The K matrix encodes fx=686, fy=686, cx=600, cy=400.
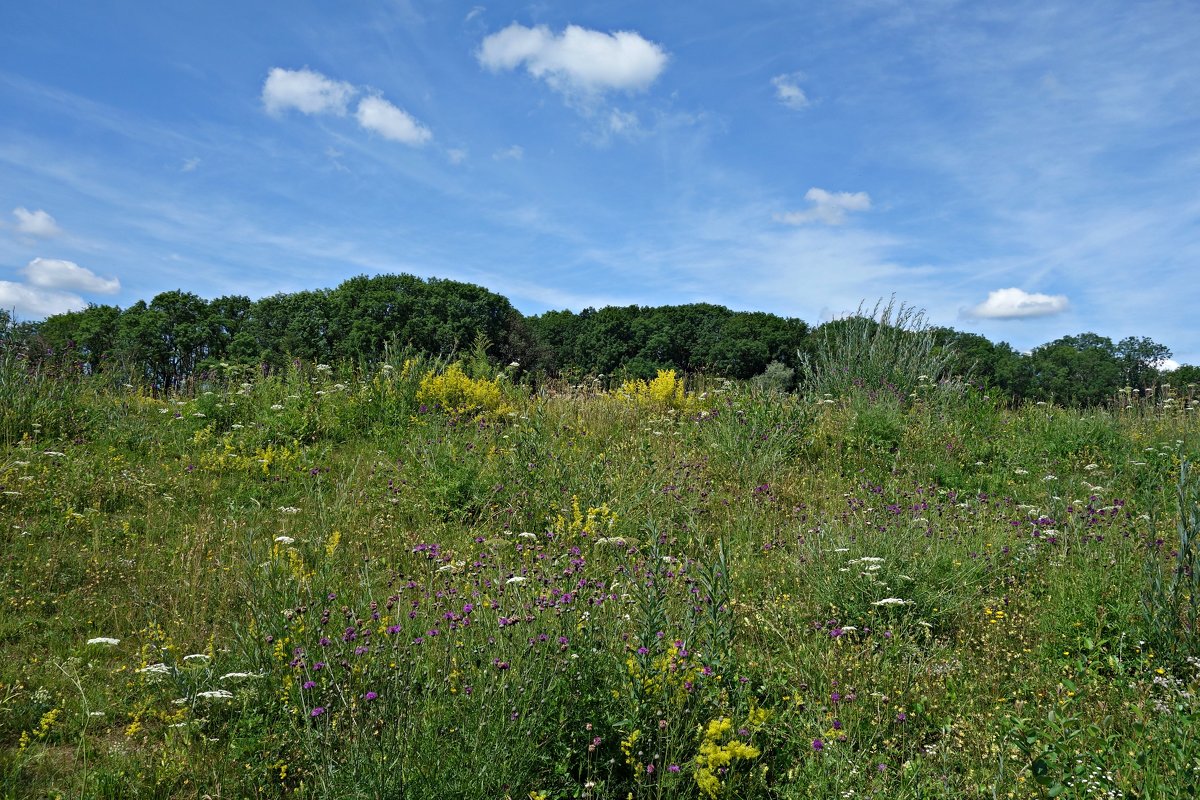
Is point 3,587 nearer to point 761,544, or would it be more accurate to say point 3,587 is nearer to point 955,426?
point 761,544

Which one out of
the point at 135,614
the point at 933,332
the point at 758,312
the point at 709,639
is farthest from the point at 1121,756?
the point at 758,312

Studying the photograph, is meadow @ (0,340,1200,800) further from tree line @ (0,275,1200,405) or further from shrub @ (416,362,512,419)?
tree line @ (0,275,1200,405)

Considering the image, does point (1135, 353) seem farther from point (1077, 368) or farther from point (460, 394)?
point (460, 394)

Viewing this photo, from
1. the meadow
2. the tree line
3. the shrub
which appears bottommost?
the meadow

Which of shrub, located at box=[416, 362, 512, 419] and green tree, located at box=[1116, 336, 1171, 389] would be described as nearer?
shrub, located at box=[416, 362, 512, 419]

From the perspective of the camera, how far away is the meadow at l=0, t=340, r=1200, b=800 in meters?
2.51

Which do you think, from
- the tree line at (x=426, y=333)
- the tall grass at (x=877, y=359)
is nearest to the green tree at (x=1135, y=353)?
the tree line at (x=426, y=333)

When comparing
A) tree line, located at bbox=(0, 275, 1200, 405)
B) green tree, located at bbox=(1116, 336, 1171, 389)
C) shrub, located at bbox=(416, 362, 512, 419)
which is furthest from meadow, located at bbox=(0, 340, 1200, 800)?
green tree, located at bbox=(1116, 336, 1171, 389)

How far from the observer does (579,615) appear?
3.05 metres

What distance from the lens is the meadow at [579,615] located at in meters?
2.51

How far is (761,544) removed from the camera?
499 cm

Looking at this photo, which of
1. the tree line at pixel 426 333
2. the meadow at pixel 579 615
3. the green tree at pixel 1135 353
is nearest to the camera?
the meadow at pixel 579 615

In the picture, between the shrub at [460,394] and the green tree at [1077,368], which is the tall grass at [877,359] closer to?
the shrub at [460,394]

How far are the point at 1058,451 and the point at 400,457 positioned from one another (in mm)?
7367
